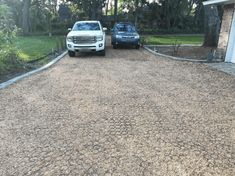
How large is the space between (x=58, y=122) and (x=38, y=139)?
857mm

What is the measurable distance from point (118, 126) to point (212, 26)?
49.4 feet

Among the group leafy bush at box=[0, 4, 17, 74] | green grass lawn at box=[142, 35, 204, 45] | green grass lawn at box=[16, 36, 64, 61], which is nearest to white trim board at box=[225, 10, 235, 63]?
Answer: green grass lawn at box=[142, 35, 204, 45]

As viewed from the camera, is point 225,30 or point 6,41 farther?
point 225,30

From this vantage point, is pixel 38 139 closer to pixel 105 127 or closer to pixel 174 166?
pixel 105 127

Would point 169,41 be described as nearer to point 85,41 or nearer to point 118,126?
point 85,41

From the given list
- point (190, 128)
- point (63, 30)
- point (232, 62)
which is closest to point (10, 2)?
point (63, 30)

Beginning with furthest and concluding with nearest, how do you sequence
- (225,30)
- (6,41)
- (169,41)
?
(169,41), (225,30), (6,41)

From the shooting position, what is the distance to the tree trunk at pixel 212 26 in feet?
61.3

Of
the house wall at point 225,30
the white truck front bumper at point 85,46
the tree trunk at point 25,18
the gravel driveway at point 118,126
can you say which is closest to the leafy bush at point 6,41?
the gravel driveway at point 118,126

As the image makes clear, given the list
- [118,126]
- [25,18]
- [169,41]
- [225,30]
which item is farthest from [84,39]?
[25,18]

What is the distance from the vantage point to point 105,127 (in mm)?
5586

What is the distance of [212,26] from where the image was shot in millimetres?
18719

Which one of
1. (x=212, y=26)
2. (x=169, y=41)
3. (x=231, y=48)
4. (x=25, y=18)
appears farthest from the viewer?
(x=25, y=18)

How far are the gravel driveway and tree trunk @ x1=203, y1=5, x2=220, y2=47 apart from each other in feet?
31.0
